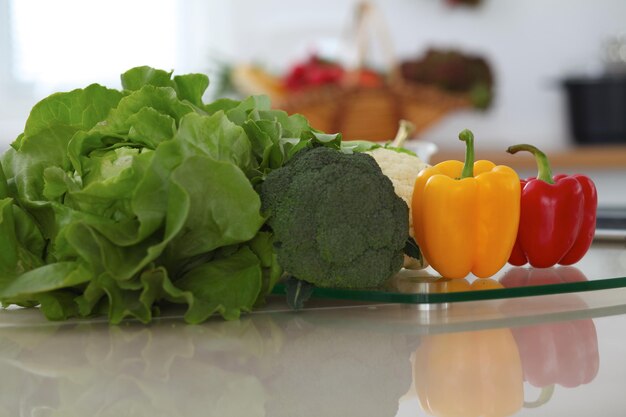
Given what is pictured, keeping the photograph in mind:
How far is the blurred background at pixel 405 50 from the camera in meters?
3.20

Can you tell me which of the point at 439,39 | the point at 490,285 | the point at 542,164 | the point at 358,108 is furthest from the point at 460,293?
the point at 439,39

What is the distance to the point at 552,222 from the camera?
1029mm

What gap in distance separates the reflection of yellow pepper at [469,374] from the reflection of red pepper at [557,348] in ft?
0.04

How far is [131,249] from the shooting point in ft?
2.83

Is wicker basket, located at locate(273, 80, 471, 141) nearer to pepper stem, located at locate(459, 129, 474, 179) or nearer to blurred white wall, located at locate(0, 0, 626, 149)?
blurred white wall, located at locate(0, 0, 626, 149)

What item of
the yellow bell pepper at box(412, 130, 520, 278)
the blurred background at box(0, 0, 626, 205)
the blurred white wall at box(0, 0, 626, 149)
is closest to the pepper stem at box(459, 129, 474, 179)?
the yellow bell pepper at box(412, 130, 520, 278)

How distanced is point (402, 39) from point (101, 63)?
3.69ft

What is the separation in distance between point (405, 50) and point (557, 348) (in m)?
2.79

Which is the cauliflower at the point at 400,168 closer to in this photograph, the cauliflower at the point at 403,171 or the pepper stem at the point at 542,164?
the cauliflower at the point at 403,171

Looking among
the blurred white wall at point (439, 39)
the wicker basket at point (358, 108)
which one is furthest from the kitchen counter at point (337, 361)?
the blurred white wall at point (439, 39)

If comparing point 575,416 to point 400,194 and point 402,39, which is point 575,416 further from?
point 402,39

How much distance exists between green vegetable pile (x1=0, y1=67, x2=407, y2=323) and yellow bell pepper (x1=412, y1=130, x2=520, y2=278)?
0.29ft

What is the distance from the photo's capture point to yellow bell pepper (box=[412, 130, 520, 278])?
968 mm

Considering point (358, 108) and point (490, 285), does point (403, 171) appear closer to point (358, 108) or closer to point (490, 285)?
point (490, 285)
